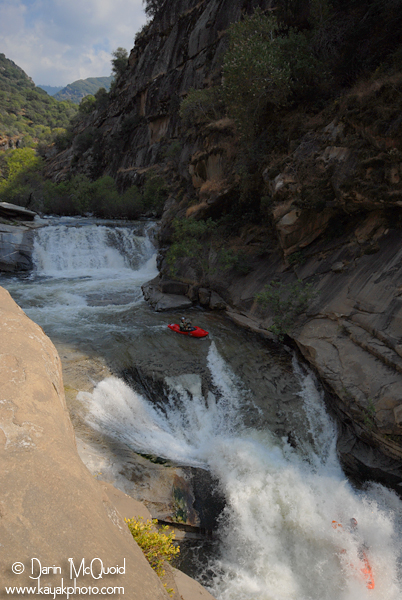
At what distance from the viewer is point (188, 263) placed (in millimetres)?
15336

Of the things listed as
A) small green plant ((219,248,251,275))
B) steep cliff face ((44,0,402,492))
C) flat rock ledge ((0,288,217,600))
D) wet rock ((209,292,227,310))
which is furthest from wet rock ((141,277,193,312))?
flat rock ledge ((0,288,217,600))

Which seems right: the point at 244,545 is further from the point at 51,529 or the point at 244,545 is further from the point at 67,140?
the point at 67,140

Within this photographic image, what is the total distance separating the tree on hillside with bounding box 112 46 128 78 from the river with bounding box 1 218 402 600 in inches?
1688

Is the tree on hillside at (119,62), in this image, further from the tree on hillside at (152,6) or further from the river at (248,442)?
the river at (248,442)

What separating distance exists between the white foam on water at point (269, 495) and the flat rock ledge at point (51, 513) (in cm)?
209

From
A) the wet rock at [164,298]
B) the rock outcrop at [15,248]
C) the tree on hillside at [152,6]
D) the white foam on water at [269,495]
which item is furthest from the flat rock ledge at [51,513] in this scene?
the tree on hillside at [152,6]

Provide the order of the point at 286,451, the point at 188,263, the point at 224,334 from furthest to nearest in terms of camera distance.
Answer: the point at 188,263 → the point at 224,334 → the point at 286,451

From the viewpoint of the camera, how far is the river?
546 cm

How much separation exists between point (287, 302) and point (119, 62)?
4704 centimetres

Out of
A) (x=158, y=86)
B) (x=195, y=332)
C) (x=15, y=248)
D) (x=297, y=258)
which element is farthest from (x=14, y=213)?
(x=158, y=86)

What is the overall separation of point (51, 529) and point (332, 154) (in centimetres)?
1092

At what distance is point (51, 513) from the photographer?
2.60m

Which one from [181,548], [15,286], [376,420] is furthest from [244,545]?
[15,286]

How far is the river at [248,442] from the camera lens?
5457mm
